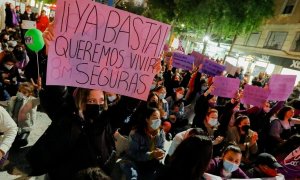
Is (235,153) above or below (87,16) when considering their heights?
below

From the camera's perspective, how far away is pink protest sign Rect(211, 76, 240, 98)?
6.17m

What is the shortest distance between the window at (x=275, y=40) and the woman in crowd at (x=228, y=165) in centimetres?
2103

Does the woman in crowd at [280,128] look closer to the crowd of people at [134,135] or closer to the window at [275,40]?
the crowd of people at [134,135]

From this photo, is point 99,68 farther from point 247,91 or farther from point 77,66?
point 247,91

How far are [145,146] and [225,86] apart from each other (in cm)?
272

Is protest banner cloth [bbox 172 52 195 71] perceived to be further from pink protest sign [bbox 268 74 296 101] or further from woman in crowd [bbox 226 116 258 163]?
woman in crowd [bbox 226 116 258 163]

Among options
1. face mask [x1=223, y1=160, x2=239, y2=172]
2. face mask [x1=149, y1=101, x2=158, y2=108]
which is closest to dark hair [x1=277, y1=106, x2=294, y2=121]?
face mask [x1=149, y1=101, x2=158, y2=108]

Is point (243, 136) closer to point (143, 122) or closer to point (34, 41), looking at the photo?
point (143, 122)

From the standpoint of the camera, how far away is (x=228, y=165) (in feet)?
11.8

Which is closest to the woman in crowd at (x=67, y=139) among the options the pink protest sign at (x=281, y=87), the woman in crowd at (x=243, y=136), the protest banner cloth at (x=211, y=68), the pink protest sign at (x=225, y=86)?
the woman in crowd at (x=243, y=136)

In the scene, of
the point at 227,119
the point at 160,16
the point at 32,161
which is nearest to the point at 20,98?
the point at 32,161

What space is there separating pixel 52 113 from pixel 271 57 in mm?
22717

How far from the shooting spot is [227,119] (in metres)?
5.86

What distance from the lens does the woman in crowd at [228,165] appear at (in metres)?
3.57
